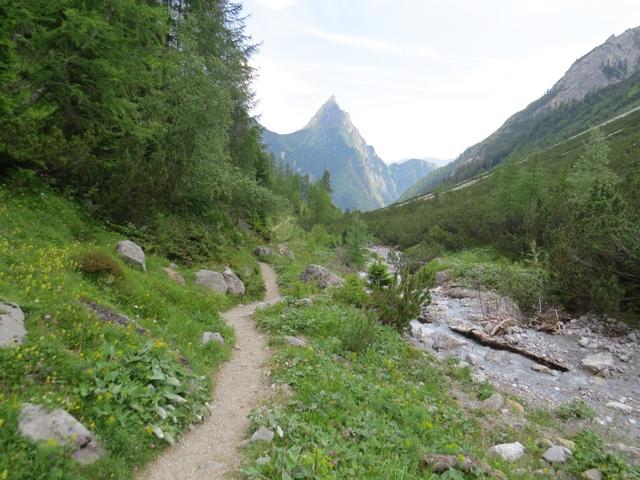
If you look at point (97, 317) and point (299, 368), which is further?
point (299, 368)

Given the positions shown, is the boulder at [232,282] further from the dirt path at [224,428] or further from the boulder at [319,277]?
the dirt path at [224,428]

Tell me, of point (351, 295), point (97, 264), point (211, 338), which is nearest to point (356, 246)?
point (351, 295)

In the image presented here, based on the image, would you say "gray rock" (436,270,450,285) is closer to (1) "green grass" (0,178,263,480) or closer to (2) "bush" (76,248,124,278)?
(1) "green grass" (0,178,263,480)

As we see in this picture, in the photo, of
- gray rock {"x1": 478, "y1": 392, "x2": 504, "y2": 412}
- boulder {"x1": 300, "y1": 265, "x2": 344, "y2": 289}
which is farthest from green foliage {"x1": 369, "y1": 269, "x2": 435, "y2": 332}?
gray rock {"x1": 478, "y1": 392, "x2": 504, "y2": 412}

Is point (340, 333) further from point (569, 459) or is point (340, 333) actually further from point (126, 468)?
point (126, 468)

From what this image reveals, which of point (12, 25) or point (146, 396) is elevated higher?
point (12, 25)

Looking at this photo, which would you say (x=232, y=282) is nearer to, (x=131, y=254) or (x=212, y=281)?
(x=212, y=281)

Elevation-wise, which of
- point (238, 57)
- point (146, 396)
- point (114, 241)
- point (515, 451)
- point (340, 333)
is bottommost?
point (515, 451)

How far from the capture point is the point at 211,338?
9328 mm

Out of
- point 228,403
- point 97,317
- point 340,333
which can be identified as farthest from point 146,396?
point 340,333

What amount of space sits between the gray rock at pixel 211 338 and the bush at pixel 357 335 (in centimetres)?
360

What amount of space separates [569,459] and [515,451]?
3.16ft

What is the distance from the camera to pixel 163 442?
506 centimetres

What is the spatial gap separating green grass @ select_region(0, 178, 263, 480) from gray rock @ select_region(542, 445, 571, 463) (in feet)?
22.1
